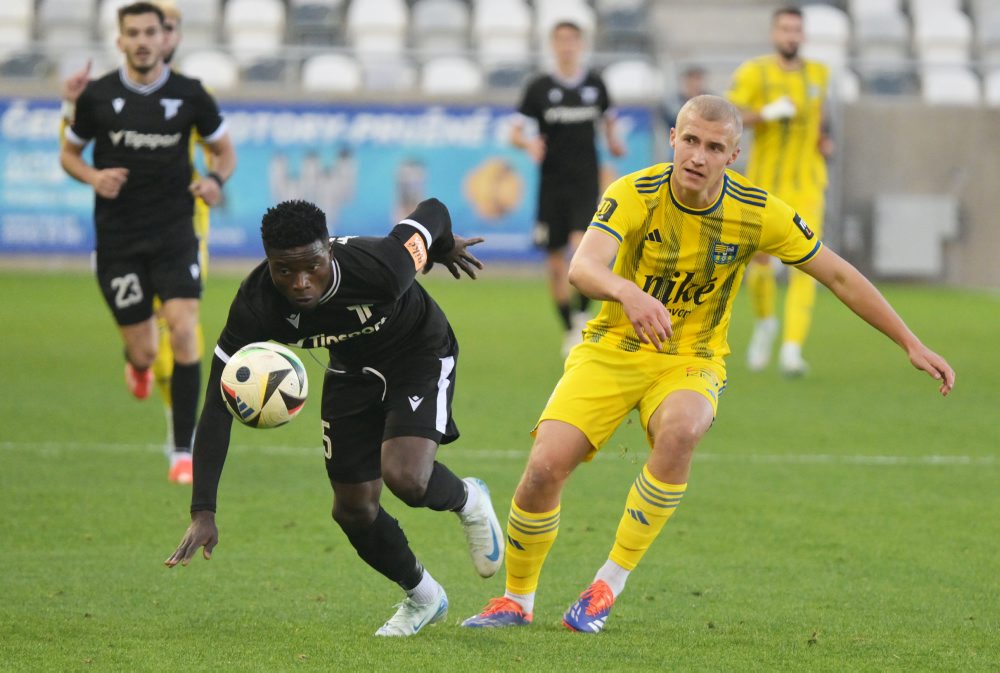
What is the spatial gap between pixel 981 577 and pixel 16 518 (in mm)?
4299

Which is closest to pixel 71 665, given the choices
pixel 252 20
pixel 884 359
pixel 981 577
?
pixel 981 577

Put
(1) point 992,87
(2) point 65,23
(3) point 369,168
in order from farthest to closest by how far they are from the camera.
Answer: (2) point 65,23, (1) point 992,87, (3) point 369,168

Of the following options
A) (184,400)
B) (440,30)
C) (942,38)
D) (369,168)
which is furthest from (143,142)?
(942,38)

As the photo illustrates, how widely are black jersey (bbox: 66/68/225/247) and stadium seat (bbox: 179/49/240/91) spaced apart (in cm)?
1286

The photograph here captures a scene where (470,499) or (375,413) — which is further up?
(375,413)

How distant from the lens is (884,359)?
13766mm

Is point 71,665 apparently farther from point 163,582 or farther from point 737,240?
point 737,240

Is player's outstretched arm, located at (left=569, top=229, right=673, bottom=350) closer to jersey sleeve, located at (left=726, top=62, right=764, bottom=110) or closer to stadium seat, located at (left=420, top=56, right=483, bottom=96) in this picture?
jersey sleeve, located at (left=726, top=62, right=764, bottom=110)

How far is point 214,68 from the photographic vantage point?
2138cm

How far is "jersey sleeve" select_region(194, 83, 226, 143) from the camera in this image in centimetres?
857

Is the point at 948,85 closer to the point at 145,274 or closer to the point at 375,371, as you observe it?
the point at 145,274

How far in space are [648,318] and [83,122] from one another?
4.79 metres

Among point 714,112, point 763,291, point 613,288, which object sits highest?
point 714,112

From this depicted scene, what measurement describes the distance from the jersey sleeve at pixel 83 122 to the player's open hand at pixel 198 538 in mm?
4476
